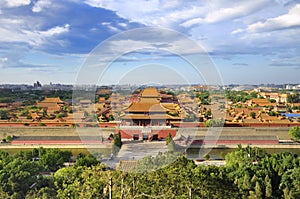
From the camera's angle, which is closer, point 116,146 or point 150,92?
point 116,146

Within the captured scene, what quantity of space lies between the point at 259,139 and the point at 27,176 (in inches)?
311

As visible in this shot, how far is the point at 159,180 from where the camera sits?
3.17 m

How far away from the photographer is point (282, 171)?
16.5 feet

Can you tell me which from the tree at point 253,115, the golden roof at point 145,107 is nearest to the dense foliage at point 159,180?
the golden roof at point 145,107

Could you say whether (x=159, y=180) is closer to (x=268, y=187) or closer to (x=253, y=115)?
(x=268, y=187)

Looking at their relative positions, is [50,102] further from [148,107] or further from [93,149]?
[93,149]

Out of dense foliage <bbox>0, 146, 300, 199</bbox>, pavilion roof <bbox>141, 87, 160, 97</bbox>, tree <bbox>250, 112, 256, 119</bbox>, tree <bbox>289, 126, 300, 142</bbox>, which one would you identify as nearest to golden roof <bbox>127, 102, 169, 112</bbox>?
pavilion roof <bbox>141, 87, 160, 97</bbox>

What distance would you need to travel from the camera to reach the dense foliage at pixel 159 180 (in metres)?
3.00

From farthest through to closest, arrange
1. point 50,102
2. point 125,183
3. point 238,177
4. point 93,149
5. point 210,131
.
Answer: point 50,102, point 210,131, point 238,177, point 93,149, point 125,183

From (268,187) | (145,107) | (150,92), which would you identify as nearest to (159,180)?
(268,187)

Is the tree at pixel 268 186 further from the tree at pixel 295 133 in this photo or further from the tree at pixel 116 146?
the tree at pixel 295 133

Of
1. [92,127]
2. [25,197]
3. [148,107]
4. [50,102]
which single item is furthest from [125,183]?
[50,102]

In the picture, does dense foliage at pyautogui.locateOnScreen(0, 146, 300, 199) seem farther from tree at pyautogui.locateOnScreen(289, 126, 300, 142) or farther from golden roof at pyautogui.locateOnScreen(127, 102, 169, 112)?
tree at pyautogui.locateOnScreen(289, 126, 300, 142)

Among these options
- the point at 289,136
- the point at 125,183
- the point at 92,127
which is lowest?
the point at 289,136
